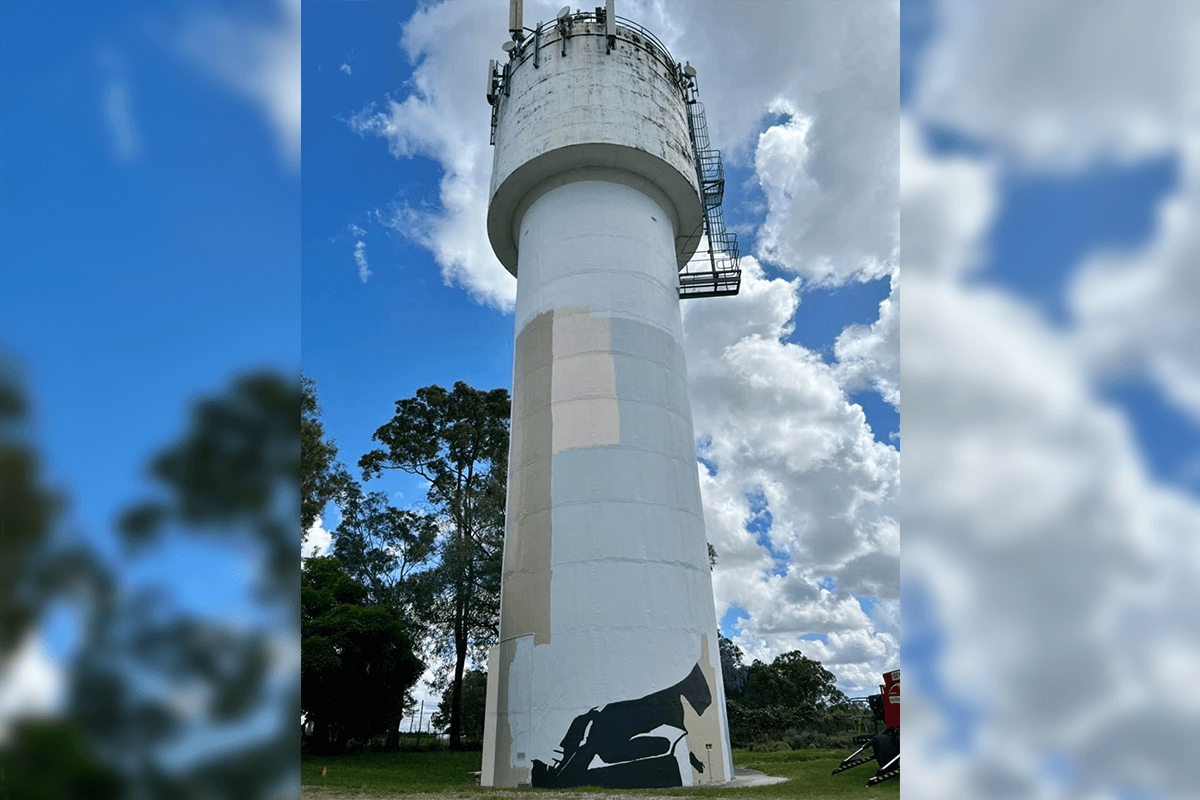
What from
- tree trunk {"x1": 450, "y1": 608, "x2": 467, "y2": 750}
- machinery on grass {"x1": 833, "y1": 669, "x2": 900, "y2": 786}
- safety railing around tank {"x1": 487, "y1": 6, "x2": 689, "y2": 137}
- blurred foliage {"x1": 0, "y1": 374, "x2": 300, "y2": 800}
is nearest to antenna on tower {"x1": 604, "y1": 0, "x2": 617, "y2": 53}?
safety railing around tank {"x1": 487, "y1": 6, "x2": 689, "y2": 137}

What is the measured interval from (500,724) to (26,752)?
15.2 m

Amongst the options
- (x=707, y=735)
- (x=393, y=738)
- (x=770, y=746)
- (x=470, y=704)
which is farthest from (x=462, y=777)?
(x=470, y=704)

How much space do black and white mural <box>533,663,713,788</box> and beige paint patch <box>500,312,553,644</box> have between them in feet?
6.54

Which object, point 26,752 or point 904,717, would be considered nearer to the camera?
point 26,752

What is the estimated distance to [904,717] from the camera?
247 centimetres

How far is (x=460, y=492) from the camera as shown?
35.2 meters

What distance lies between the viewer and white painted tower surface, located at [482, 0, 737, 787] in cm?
1475

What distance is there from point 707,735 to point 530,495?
6103mm

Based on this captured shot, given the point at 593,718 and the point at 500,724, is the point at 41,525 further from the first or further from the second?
the point at 500,724

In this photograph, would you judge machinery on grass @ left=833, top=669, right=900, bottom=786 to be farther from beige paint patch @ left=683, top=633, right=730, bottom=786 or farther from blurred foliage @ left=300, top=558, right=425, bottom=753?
blurred foliage @ left=300, top=558, right=425, bottom=753

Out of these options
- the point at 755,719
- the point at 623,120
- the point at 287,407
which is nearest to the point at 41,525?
the point at 287,407

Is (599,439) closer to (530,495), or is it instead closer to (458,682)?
(530,495)

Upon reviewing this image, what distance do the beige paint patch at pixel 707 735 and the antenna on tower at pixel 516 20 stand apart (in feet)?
56.5

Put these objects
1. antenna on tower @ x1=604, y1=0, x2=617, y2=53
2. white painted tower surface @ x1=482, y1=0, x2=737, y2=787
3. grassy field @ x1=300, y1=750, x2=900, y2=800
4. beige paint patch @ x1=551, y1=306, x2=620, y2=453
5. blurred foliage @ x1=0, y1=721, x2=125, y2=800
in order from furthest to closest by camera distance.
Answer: antenna on tower @ x1=604, y1=0, x2=617, y2=53, beige paint patch @ x1=551, y1=306, x2=620, y2=453, white painted tower surface @ x1=482, y1=0, x2=737, y2=787, grassy field @ x1=300, y1=750, x2=900, y2=800, blurred foliage @ x1=0, y1=721, x2=125, y2=800
